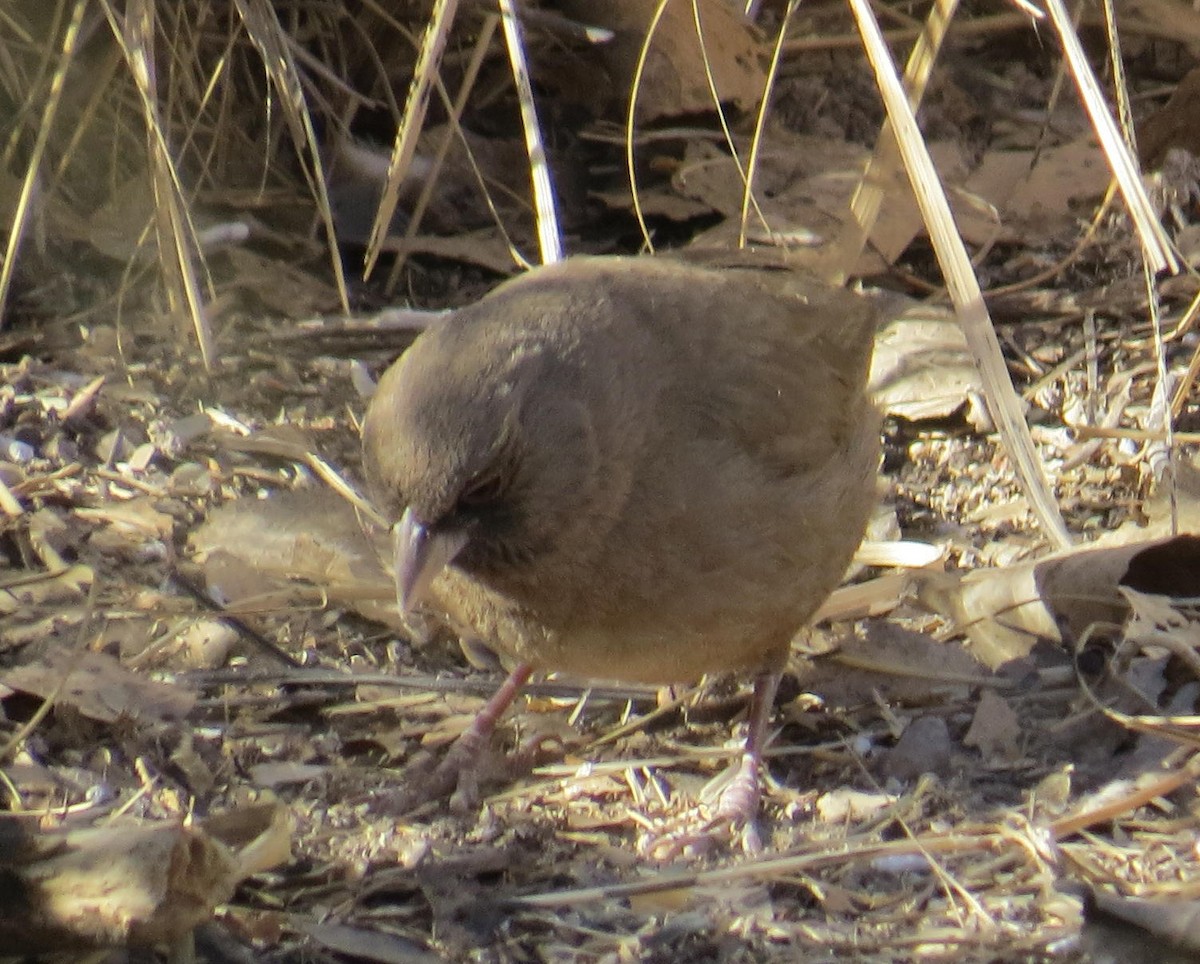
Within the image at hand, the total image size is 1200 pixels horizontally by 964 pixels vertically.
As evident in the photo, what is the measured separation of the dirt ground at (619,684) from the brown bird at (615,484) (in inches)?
9.8

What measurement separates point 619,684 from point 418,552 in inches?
41.1

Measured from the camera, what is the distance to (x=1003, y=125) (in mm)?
6406

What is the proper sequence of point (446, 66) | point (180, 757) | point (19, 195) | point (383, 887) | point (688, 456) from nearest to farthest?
point (383, 887)
point (180, 757)
point (688, 456)
point (19, 195)
point (446, 66)

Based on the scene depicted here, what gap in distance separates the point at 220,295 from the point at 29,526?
137 centimetres

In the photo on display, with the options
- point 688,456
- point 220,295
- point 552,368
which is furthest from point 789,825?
point 220,295

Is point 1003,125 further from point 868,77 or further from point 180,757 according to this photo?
point 180,757

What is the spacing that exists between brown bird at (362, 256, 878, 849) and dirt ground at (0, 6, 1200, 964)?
25 centimetres

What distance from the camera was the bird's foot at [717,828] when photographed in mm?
3750

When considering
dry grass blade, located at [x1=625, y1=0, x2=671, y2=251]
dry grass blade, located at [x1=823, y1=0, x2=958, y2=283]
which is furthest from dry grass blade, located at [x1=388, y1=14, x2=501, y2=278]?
dry grass blade, located at [x1=823, y1=0, x2=958, y2=283]

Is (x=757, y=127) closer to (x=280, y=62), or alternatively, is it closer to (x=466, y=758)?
(x=280, y=62)

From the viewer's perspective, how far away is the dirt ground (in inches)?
132

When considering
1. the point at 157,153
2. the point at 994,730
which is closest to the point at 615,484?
the point at 994,730

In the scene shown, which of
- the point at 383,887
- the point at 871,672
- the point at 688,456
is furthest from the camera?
the point at 871,672

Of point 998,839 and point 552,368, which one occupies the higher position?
point 552,368
